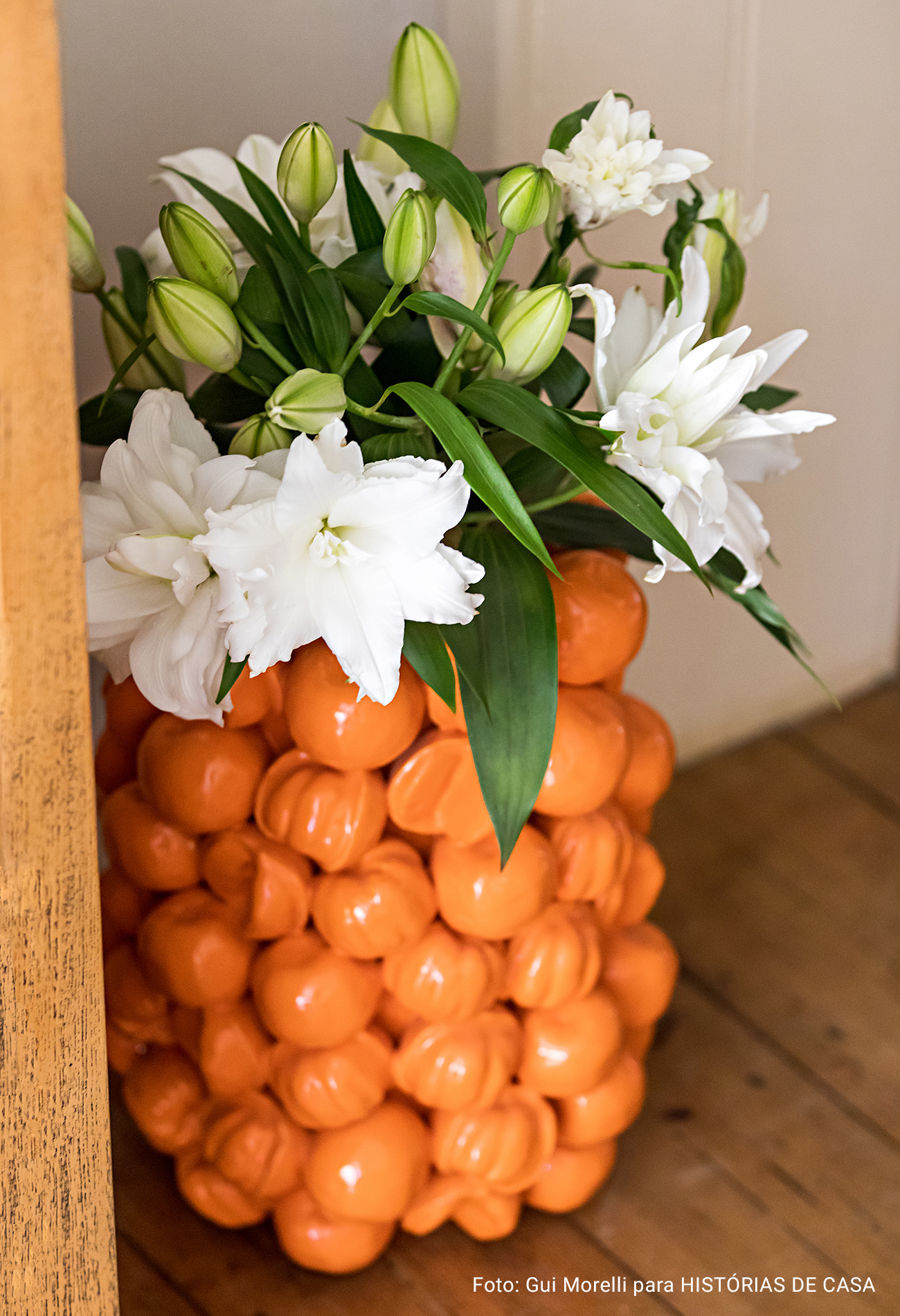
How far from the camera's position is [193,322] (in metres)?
0.54

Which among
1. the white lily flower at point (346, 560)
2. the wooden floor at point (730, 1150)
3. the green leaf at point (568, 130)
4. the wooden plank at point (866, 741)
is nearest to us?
the white lily flower at point (346, 560)

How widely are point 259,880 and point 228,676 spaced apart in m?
0.14

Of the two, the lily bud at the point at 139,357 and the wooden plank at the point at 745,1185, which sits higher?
the lily bud at the point at 139,357

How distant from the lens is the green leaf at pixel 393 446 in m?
0.56

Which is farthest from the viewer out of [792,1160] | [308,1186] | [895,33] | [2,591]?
[895,33]

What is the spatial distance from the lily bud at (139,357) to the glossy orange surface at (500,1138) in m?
0.42

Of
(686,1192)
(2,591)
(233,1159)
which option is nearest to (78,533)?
(2,591)

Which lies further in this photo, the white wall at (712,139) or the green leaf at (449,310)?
the white wall at (712,139)

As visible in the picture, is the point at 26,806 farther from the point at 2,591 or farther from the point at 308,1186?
the point at 308,1186

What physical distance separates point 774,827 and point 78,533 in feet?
2.78

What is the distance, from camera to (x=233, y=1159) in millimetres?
704

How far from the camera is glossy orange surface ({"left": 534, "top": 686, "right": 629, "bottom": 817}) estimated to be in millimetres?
640

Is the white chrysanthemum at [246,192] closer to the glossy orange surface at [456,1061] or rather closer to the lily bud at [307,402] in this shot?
the lily bud at [307,402]

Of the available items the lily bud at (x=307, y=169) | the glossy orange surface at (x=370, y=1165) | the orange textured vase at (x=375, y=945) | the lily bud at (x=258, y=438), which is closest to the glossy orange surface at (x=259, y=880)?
the orange textured vase at (x=375, y=945)
